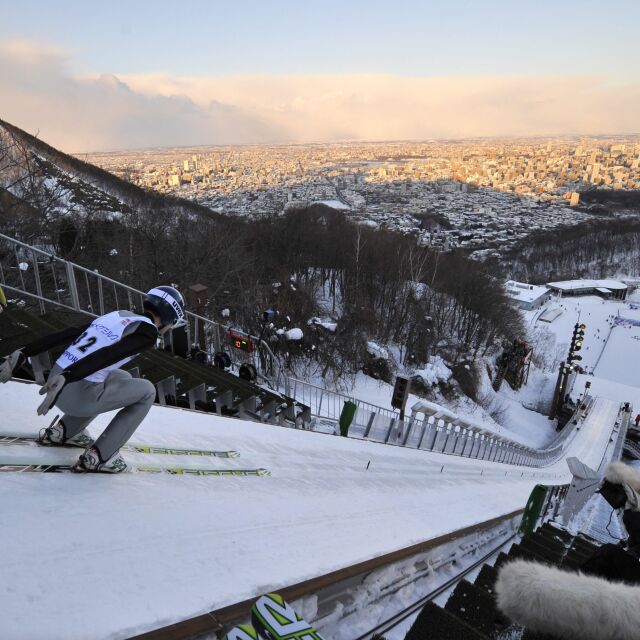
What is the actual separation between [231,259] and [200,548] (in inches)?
925

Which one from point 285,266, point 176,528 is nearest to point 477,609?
point 176,528

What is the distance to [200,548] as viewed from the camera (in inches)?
98.4

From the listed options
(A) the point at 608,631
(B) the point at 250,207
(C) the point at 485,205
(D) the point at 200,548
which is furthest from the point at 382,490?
(C) the point at 485,205

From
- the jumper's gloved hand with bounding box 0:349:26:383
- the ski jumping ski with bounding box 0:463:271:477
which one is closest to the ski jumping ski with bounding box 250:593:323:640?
the ski jumping ski with bounding box 0:463:271:477

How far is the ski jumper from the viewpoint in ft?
9.27

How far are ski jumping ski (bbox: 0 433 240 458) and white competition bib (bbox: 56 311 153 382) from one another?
0.80 meters

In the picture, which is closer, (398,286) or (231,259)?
(231,259)

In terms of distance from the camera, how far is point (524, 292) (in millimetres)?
77375

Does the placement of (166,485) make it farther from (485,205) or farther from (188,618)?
(485,205)

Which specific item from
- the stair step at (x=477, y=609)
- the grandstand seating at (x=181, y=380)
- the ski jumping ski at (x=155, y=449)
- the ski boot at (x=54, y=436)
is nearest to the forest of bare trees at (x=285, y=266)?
the grandstand seating at (x=181, y=380)

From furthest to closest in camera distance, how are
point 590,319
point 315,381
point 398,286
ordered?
1. point 590,319
2. point 398,286
3. point 315,381

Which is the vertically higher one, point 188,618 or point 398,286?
point 188,618

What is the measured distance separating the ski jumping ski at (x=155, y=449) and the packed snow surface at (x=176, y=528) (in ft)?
0.34

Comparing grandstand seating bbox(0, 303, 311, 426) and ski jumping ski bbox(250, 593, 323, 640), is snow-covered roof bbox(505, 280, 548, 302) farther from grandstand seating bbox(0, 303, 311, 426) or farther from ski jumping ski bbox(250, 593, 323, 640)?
ski jumping ski bbox(250, 593, 323, 640)
